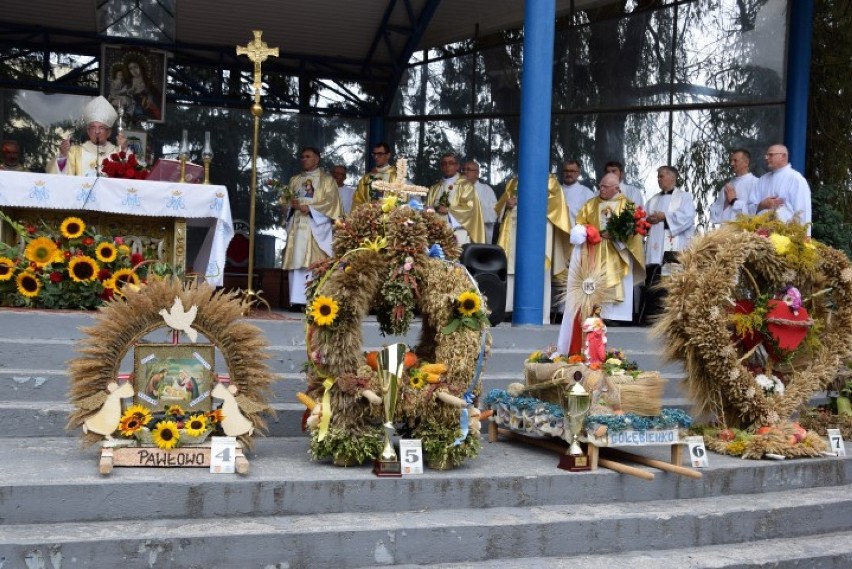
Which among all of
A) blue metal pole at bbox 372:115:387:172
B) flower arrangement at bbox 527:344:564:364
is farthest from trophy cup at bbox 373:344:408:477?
blue metal pole at bbox 372:115:387:172

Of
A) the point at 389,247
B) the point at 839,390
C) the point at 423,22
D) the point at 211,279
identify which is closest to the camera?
the point at 389,247

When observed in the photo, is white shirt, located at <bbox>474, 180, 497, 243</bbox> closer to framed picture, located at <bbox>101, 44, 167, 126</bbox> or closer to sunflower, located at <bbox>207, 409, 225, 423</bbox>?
framed picture, located at <bbox>101, 44, 167, 126</bbox>

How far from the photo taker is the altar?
8.09m

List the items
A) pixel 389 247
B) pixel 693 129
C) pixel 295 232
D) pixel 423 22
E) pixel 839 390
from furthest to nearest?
pixel 423 22 < pixel 693 129 < pixel 295 232 < pixel 839 390 < pixel 389 247

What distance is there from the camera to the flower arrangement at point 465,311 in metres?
5.49

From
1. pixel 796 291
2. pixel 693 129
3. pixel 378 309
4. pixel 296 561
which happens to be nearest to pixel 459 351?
pixel 378 309

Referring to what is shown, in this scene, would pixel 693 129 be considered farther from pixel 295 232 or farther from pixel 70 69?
pixel 70 69

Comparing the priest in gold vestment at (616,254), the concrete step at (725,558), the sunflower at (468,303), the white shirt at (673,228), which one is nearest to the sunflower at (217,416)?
the concrete step at (725,558)

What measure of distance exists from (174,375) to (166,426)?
381 mm

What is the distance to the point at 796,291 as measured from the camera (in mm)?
6809

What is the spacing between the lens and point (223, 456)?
5.01 metres

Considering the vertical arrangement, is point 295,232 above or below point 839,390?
above

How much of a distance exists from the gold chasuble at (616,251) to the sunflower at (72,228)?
5109 mm

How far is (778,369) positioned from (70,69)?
12.8m
